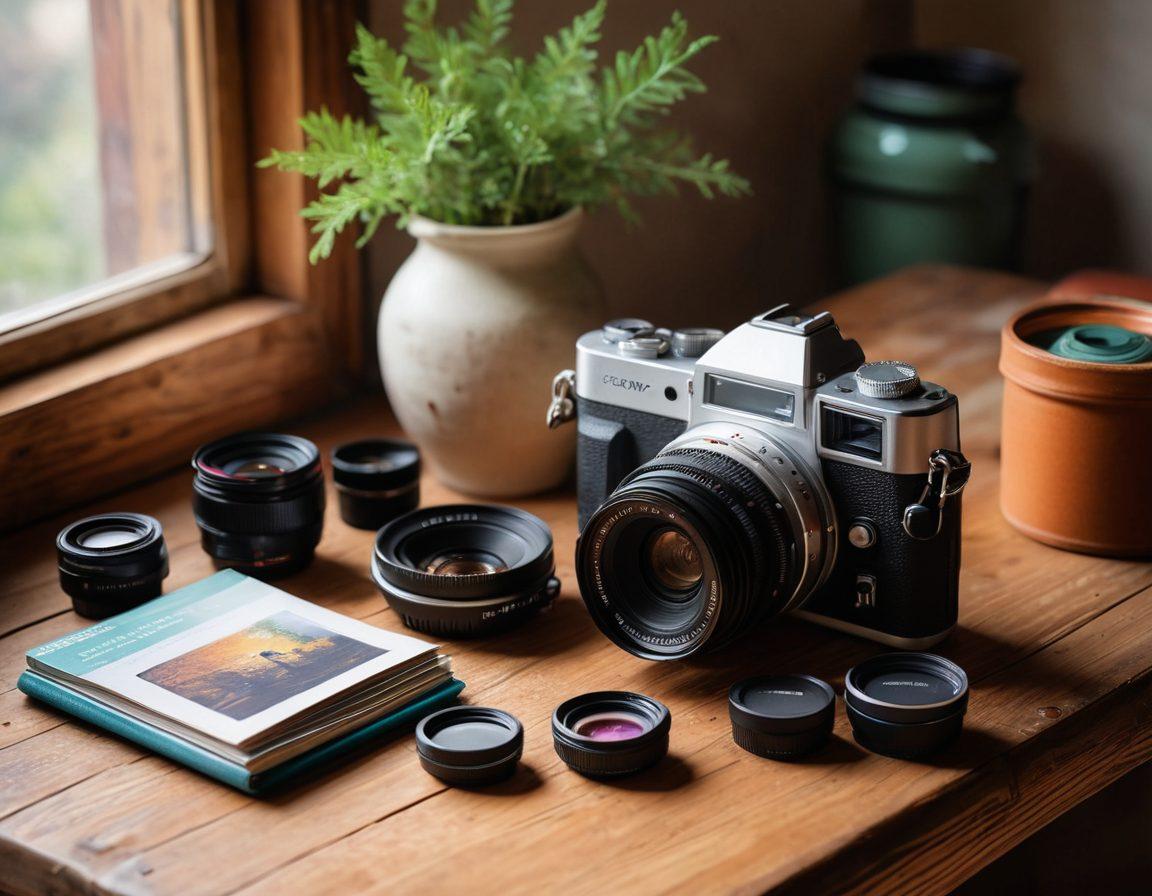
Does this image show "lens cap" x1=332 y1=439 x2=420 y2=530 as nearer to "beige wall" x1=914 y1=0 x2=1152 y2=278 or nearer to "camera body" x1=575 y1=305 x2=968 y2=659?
"camera body" x1=575 y1=305 x2=968 y2=659

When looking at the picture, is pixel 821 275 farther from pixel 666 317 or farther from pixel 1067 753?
pixel 1067 753

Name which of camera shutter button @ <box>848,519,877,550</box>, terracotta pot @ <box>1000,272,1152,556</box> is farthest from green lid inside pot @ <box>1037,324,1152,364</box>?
camera shutter button @ <box>848,519,877,550</box>

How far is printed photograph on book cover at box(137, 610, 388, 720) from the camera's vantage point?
1.08 meters

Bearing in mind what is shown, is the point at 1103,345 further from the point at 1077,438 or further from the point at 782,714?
the point at 782,714

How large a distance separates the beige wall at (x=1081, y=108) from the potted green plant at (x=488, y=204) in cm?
122

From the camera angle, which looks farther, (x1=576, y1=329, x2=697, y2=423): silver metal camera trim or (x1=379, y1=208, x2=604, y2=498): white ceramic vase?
(x1=379, y1=208, x2=604, y2=498): white ceramic vase

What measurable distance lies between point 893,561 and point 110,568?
61 cm

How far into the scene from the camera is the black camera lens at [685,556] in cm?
110

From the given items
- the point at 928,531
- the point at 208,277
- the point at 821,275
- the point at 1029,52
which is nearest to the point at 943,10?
the point at 1029,52

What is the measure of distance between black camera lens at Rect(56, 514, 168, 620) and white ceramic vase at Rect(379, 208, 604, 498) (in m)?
0.29

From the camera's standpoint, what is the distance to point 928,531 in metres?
1.12

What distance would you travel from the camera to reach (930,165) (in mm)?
2141

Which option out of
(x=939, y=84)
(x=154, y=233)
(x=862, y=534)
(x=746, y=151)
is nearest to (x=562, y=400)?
(x=862, y=534)

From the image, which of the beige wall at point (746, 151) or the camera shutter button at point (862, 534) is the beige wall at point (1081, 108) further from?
the camera shutter button at point (862, 534)
